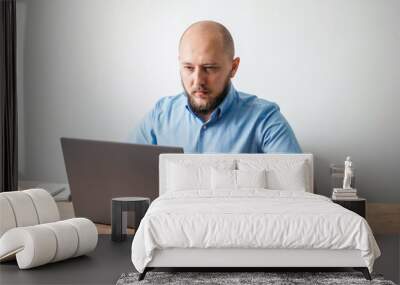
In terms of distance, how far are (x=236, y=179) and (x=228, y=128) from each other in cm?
96

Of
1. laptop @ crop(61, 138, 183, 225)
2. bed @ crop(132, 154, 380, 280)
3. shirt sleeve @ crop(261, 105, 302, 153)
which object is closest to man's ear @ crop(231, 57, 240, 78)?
shirt sleeve @ crop(261, 105, 302, 153)

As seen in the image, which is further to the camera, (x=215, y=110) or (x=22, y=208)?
(x=215, y=110)

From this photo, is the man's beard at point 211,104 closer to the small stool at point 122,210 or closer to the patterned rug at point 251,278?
the small stool at point 122,210

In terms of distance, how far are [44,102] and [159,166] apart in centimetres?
163

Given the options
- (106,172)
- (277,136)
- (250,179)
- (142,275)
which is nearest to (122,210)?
(106,172)

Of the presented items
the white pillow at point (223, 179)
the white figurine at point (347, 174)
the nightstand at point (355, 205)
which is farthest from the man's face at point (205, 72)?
the nightstand at point (355, 205)

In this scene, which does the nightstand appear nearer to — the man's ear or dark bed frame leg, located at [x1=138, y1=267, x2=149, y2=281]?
the man's ear

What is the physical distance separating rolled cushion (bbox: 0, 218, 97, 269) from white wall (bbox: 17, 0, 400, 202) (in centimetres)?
207

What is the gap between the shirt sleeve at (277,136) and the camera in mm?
7020

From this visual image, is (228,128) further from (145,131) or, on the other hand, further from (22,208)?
(22,208)

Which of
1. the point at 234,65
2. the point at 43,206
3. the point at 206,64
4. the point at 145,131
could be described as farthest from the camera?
the point at 145,131

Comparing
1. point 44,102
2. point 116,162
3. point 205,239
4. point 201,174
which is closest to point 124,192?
point 116,162

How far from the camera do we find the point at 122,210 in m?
6.41

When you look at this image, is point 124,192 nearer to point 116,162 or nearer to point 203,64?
point 116,162
